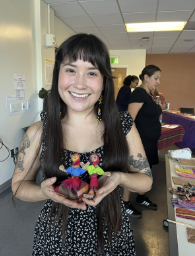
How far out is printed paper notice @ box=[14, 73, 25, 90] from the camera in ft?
8.29

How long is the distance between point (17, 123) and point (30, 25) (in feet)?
4.91

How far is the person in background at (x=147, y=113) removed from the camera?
6.28ft

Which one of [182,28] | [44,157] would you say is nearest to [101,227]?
[44,157]

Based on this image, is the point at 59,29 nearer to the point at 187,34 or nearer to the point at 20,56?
the point at 20,56

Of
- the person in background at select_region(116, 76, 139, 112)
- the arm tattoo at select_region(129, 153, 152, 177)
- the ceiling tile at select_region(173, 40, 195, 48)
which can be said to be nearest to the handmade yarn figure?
the arm tattoo at select_region(129, 153, 152, 177)

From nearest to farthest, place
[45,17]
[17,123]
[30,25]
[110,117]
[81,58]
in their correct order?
1. [81,58]
2. [110,117]
3. [17,123]
4. [30,25]
5. [45,17]

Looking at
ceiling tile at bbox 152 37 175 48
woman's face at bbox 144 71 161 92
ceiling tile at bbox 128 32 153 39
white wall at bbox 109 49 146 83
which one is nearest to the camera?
woman's face at bbox 144 71 161 92

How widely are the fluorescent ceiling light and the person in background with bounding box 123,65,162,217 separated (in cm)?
256

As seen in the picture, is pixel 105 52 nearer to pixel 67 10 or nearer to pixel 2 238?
pixel 2 238

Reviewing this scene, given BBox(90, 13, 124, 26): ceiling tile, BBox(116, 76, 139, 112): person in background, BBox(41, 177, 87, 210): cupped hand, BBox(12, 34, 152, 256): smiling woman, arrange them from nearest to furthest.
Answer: BBox(41, 177, 87, 210): cupped hand, BBox(12, 34, 152, 256): smiling woman, BBox(90, 13, 124, 26): ceiling tile, BBox(116, 76, 139, 112): person in background

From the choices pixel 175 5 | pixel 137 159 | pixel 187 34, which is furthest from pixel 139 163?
pixel 187 34

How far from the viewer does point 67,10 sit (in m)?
3.31

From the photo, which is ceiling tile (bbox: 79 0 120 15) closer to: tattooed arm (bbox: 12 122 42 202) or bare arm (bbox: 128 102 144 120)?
bare arm (bbox: 128 102 144 120)

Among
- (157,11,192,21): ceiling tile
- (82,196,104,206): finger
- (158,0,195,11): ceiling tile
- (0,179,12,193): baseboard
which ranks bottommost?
(0,179,12,193): baseboard
